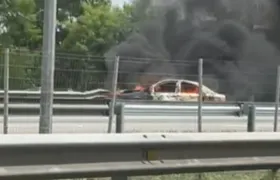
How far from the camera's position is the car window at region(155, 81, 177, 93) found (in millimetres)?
16419

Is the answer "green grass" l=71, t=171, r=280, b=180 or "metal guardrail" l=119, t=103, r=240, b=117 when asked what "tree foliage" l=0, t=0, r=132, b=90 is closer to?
"metal guardrail" l=119, t=103, r=240, b=117

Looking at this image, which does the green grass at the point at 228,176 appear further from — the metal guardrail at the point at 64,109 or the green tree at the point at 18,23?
the green tree at the point at 18,23

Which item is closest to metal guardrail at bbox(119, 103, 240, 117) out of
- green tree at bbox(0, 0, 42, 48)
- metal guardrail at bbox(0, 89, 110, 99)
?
metal guardrail at bbox(0, 89, 110, 99)

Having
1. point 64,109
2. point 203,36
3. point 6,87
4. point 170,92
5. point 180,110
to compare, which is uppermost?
point 203,36

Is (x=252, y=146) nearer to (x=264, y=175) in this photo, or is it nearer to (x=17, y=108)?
(x=264, y=175)

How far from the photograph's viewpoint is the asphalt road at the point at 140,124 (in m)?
12.3

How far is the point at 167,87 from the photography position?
1809 centimetres

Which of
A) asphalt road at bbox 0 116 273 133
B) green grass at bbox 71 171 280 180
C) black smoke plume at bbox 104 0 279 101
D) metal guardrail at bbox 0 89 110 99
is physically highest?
black smoke plume at bbox 104 0 279 101

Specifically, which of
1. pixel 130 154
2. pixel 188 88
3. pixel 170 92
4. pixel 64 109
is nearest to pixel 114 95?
pixel 64 109

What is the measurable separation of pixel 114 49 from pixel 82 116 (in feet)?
97.9

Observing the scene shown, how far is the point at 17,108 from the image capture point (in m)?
11.8

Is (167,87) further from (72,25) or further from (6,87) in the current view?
(72,25)

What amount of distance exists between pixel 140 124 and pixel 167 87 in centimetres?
393

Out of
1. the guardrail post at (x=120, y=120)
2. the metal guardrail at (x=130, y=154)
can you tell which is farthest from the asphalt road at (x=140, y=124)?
the metal guardrail at (x=130, y=154)
